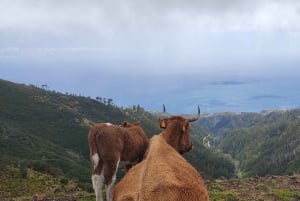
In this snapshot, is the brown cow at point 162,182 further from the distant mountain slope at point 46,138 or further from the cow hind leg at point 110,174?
the distant mountain slope at point 46,138

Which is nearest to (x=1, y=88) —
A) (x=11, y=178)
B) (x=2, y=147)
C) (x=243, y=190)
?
(x=2, y=147)

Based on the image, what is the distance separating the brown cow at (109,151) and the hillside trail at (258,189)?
441cm

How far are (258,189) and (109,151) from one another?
304 inches

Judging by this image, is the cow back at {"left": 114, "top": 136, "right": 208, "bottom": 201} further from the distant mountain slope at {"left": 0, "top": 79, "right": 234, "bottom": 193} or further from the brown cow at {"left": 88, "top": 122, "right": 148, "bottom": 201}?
the distant mountain slope at {"left": 0, "top": 79, "right": 234, "bottom": 193}

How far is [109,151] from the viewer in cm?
1116

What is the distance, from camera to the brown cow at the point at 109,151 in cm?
1098

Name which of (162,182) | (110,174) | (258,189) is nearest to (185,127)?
(110,174)

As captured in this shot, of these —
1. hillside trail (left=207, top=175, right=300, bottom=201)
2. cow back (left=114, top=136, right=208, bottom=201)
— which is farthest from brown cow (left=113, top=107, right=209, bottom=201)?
hillside trail (left=207, top=175, right=300, bottom=201)

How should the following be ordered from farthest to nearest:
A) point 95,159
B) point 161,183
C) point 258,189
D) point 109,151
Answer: point 258,189 < point 109,151 < point 95,159 < point 161,183

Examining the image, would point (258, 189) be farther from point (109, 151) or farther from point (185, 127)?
point (109, 151)

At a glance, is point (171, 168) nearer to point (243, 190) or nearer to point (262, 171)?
point (243, 190)

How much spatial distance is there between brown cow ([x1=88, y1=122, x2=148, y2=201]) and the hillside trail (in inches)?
174

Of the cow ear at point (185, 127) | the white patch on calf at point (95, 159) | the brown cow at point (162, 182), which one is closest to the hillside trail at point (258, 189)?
the cow ear at point (185, 127)

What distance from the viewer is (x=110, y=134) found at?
11.4 meters
